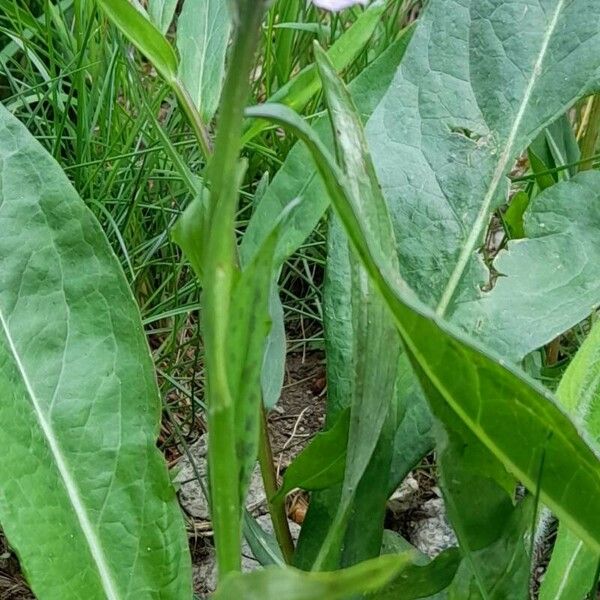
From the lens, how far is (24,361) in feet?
2.85

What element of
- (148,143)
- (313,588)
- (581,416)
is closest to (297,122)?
(313,588)

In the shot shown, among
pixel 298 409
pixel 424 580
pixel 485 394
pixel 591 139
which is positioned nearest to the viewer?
pixel 485 394

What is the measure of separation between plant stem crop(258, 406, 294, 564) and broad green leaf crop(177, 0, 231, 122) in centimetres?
30

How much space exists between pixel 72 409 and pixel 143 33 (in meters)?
0.33

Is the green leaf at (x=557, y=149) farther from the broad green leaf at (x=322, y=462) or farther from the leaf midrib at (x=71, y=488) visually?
the leaf midrib at (x=71, y=488)

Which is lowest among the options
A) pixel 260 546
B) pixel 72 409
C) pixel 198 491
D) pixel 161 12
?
pixel 198 491

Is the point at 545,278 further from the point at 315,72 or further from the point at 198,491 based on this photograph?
the point at 198,491

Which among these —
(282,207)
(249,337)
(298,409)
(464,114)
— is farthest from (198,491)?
(249,337)

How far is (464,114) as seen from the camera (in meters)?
0.94

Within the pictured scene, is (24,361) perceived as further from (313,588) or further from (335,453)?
(313,588)

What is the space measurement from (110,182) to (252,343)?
743 mm

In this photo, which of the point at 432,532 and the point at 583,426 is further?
the point at 432,532

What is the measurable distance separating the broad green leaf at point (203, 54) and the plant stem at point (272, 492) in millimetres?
299

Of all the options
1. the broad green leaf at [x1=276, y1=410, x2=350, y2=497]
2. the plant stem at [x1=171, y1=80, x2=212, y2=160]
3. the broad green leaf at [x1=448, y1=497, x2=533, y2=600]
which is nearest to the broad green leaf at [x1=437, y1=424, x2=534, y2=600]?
the broad green leaf at [x1=448, y1=497, x2=533, y2=600]
